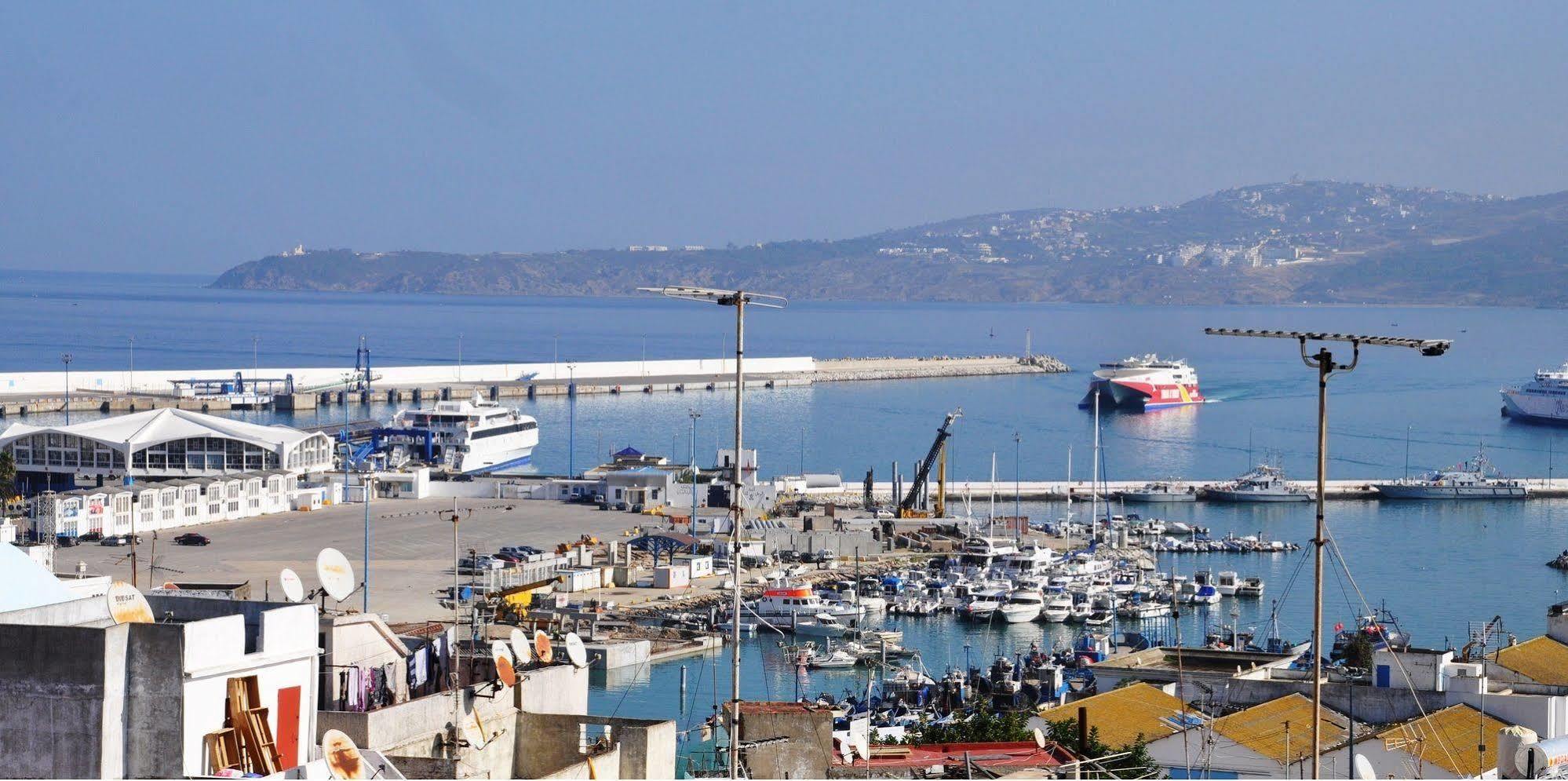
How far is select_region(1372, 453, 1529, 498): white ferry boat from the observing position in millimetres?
27078

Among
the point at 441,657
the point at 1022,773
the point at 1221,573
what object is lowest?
the point at 1221,573

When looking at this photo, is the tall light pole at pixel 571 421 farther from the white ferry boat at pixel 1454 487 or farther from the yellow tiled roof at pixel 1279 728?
the yellow tiled roof at pixel 1279 728

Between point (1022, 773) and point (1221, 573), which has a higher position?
point (1022, 773)

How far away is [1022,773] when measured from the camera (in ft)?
17.0

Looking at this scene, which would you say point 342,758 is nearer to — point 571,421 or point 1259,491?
point 1259,491

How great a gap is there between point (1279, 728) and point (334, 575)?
13.8ft

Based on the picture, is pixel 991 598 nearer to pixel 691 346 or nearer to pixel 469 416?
pixel 469 416

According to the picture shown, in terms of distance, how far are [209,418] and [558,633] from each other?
11829mm

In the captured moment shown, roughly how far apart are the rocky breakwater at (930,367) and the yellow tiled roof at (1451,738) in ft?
147

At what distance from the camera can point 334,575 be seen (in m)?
4.79

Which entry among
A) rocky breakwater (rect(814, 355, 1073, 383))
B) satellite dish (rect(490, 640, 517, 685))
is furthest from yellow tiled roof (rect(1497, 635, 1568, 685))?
rocky breakwater (rect(814, 355, 1073, 383))

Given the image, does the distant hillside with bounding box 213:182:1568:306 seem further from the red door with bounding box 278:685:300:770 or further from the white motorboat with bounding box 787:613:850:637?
the red door with bounding box 278:685:300:770

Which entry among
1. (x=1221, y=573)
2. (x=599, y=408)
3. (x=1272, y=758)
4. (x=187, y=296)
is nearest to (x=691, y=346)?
(x=599, y=408)

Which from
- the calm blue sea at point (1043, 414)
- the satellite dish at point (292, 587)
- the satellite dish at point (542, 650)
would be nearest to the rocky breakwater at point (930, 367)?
the calm blue sea at point (1043, 414)
